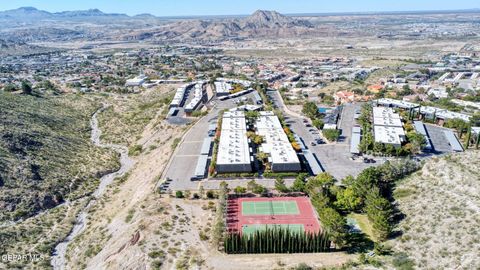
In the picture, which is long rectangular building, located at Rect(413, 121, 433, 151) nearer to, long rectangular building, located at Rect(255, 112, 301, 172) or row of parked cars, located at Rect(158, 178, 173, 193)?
long rectangular building, located at Rect(255, 112, 301, 172)

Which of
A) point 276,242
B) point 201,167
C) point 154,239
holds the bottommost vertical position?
point 154,239

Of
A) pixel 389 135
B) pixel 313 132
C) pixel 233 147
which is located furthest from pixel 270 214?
pixel 389 135

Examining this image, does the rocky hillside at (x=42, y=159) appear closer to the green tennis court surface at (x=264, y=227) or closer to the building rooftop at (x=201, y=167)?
the building rooftop at (x=201, y=167)

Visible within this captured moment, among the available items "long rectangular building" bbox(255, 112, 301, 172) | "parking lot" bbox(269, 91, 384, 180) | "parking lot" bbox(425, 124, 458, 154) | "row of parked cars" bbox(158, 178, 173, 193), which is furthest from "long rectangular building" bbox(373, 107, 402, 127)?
"row of parked cars" bbox(158, 178, 173, 193)

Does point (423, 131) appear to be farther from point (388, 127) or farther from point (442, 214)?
point (442, 214)

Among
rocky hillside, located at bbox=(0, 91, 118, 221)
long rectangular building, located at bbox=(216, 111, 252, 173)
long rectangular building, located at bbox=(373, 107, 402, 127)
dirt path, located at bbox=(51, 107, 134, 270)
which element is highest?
long rectangular building, located at bbox=(216, 111, 252, 173)

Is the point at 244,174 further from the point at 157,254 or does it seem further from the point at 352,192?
the point at 157,254

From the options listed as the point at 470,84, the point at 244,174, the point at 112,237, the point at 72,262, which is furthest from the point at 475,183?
the point at 470,84

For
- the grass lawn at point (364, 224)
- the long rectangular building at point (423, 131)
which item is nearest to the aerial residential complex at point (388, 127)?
the long rectangular building at point (423, 131)
